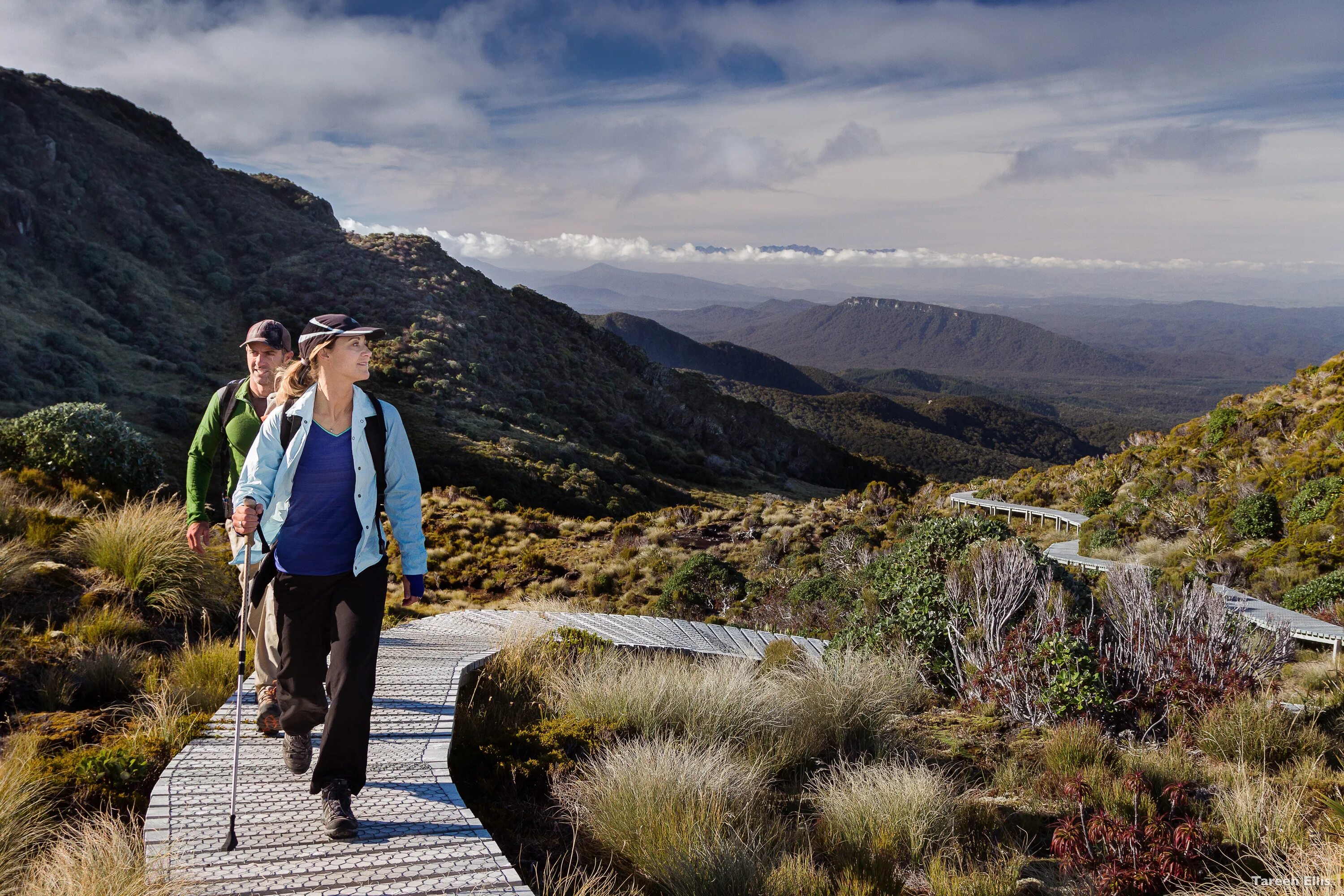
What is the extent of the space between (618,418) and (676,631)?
4023cm

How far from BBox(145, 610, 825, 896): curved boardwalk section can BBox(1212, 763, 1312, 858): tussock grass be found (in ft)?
11.4

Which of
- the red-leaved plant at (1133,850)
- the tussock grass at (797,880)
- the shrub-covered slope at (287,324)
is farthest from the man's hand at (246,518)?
the shrub-covered slope at (287,324)

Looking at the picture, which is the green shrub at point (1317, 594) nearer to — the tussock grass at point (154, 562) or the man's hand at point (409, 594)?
the man's hand at point (409, 594)

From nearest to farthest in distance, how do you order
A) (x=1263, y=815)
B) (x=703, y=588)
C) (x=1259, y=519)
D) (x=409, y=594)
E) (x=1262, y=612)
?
(x=409, y=594) < (x=1263, y=815) < (x=1262, y=612) < (x=703, y=588) < (x=1259, y=519)

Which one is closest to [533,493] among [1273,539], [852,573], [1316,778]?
[852,573]

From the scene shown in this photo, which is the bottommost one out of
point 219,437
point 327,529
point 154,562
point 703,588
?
point 703,588

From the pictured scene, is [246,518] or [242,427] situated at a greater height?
[242,427]

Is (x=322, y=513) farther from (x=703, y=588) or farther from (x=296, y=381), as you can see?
(x=703, y=588)

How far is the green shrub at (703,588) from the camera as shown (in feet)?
44.9

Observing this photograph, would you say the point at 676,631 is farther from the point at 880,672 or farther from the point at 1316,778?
the point at 1316,778

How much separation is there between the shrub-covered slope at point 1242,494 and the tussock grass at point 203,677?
34.4 feet

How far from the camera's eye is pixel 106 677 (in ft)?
16.6

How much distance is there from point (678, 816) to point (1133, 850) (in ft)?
6.84

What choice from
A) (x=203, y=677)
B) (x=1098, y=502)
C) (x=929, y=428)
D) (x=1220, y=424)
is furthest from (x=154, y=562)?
(x=929, y=428)
